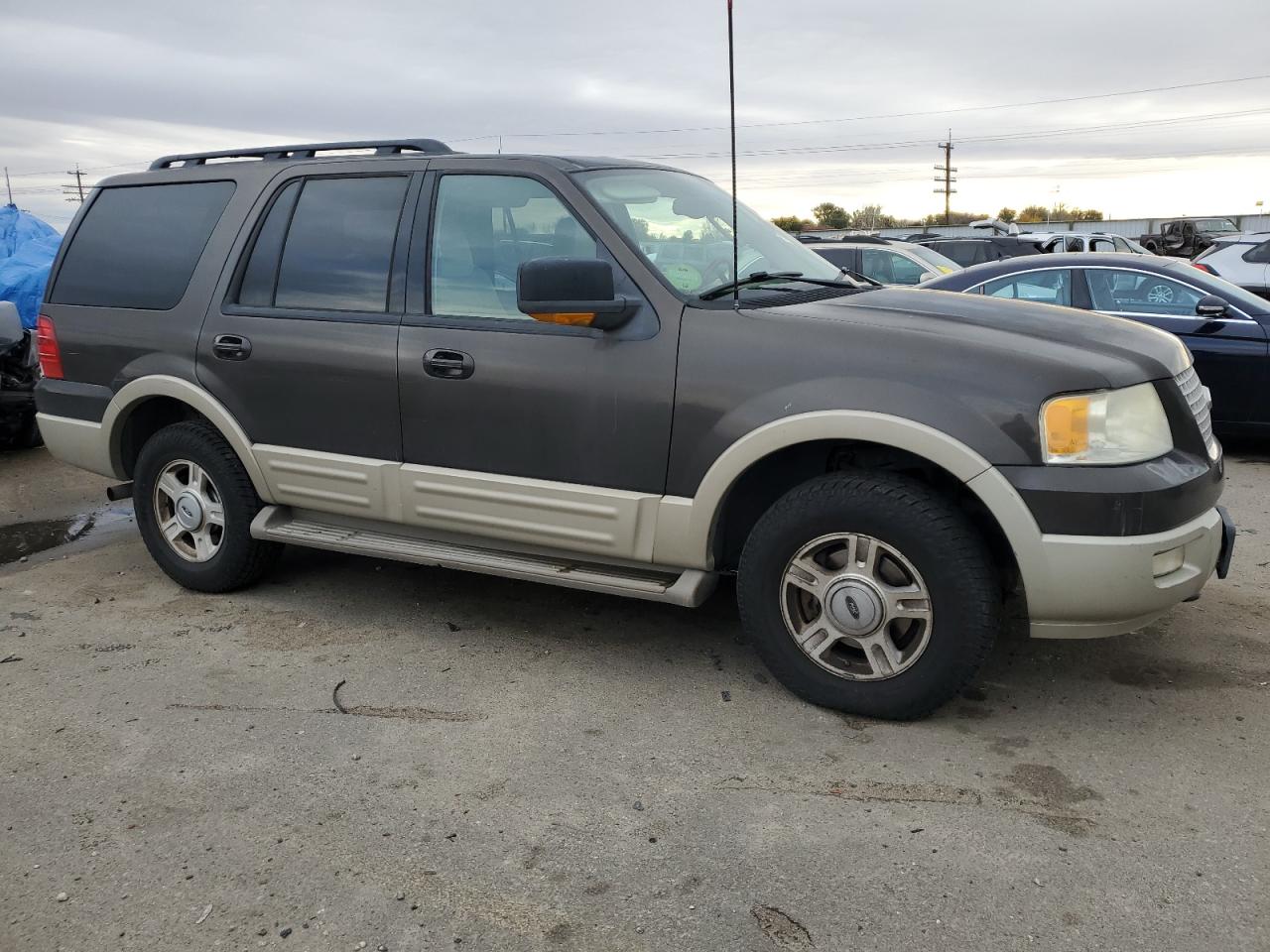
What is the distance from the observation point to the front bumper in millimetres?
3322

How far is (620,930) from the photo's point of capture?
8.70 feet

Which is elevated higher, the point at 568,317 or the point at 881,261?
the point at 881,261

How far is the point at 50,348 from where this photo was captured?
17.4ft

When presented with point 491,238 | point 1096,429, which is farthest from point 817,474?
point 491,238

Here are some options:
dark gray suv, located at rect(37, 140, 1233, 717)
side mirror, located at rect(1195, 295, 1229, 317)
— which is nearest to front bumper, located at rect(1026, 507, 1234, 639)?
dark gray suv, located at rect(37, 140, 1233, 717)

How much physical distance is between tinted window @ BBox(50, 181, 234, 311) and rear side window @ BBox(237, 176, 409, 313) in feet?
1.18

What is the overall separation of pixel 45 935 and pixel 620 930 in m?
1.39

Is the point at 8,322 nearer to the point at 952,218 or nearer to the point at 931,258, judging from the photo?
the point at 931,258

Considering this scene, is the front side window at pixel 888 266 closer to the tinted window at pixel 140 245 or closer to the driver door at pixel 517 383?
the tinted window at pixel 140 245

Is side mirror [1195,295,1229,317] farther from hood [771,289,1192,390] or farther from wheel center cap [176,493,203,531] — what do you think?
wheel center cap [176,493,203,531]

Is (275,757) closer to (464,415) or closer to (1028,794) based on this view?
(464,415)

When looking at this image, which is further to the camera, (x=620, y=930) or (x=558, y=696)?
(x=558, y=696)

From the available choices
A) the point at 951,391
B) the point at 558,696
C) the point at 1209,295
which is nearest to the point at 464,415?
the point at 558,696

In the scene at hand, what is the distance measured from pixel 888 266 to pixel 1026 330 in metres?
10.7
